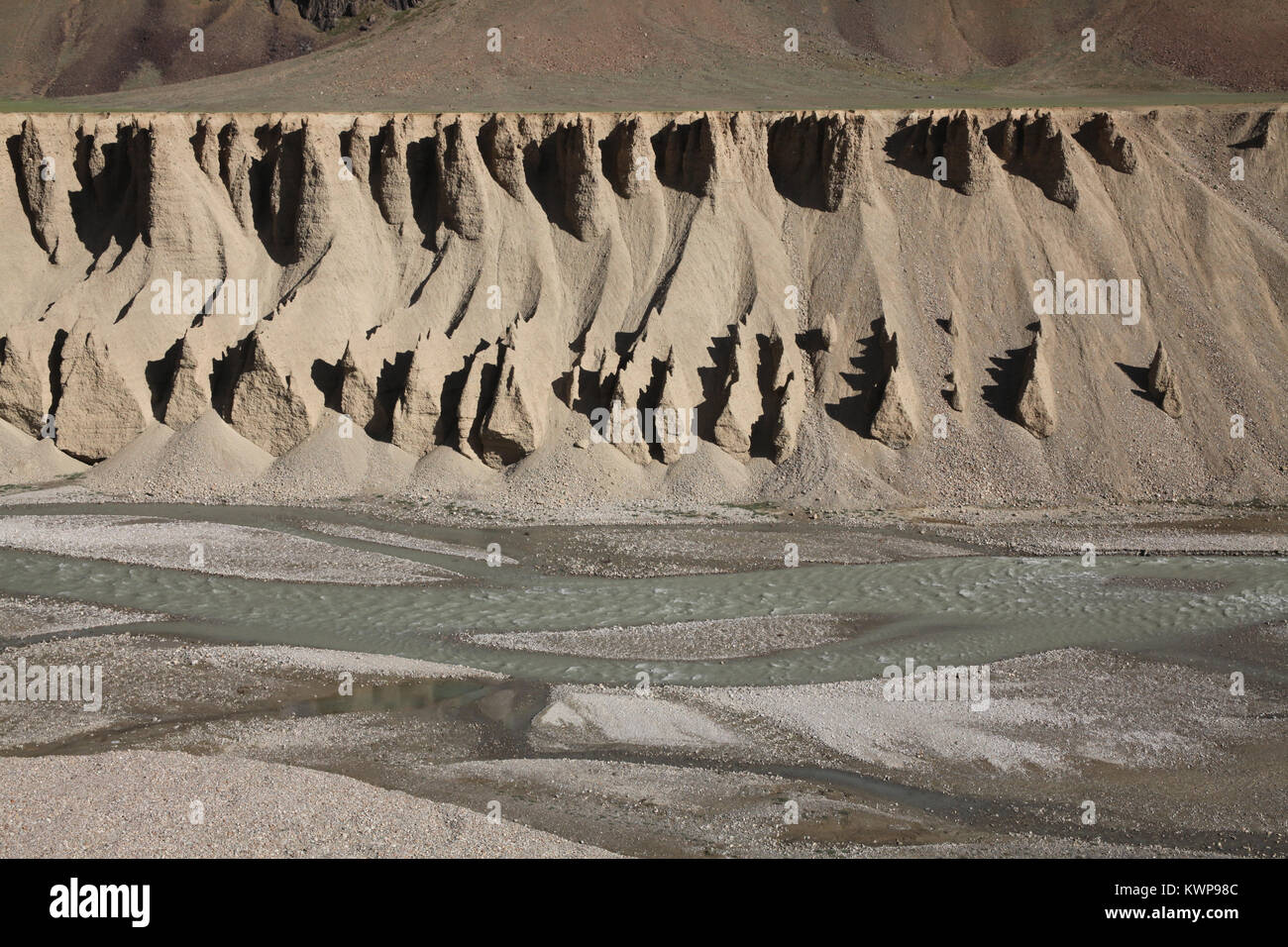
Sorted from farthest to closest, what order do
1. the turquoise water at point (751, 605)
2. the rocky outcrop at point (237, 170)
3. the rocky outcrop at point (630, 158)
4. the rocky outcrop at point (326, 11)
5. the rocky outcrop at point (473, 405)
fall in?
the rocky outcrop at point (326, 11) < the rocky outcrop at point (237, 170) < the rocky outcrop at point (630, 158) < the rocky outcrop at point (473, 405) < the turquoise water at point (751, 605)

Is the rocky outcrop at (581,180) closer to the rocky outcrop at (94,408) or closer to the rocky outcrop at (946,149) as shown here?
the rocky outcrop at (946,149)

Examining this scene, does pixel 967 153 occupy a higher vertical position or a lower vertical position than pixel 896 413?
higher

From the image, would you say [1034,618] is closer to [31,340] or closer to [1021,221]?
[1021,221]

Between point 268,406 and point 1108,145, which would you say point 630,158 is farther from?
point 1108,145

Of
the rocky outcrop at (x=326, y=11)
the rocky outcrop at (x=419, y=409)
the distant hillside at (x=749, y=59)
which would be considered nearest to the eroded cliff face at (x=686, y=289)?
the rocky outcrop at (x=419, y=409)

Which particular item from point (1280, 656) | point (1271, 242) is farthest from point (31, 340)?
point (1271, 242)

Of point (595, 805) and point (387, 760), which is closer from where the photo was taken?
point (595, 805)

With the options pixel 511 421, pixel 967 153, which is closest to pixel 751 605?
pixel 511 421
